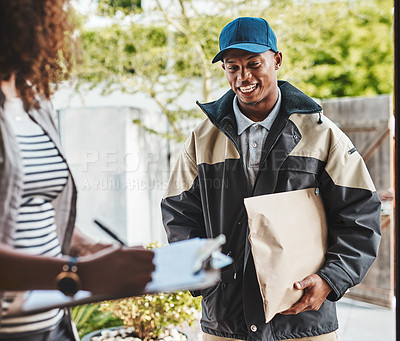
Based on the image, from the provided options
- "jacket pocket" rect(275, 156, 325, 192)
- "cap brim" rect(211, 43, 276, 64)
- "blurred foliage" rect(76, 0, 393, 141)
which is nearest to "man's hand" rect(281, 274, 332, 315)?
"jacket pocket" rect(275, 156, 325, 192)

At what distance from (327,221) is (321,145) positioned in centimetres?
23

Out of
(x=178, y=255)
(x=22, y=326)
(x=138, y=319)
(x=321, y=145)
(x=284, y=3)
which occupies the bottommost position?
(x=138, y=319)

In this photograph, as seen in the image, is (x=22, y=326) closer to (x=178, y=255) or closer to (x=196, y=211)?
(x=178, y=255)

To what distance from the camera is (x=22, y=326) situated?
3.16 feet

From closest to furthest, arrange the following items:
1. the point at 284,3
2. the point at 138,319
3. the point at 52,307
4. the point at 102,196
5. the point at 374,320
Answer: the point at 52,307 → the point at 102,196 → the point at 138,319 → the point at 374,320 → the point at 284,3

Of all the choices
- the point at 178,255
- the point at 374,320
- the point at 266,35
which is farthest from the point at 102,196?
the point at 374,320

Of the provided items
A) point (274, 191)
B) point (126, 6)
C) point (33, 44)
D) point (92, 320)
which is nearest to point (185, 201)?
point (274, 191)

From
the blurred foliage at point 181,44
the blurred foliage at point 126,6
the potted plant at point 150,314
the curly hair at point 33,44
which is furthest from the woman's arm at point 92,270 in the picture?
the blurred foliage at point 181,44

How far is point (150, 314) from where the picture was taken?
102 inches

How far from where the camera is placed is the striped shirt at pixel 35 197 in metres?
0.96

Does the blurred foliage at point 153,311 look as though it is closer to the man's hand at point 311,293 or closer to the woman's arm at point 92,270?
the man's hand at point 311,293

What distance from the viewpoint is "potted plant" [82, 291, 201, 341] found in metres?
2.59

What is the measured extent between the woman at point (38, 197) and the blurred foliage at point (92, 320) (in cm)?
194

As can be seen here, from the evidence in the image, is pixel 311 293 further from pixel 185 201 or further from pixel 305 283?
pixel 185 201
